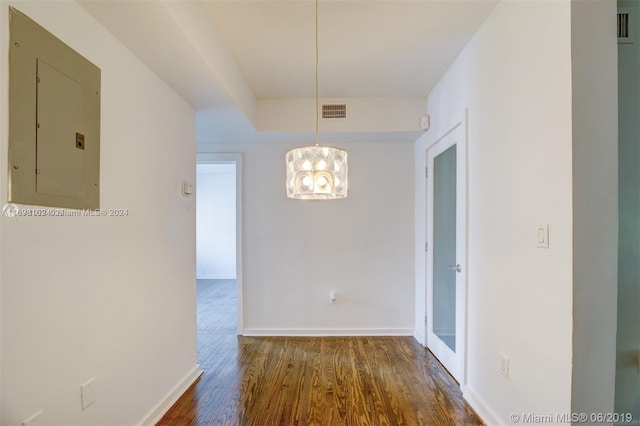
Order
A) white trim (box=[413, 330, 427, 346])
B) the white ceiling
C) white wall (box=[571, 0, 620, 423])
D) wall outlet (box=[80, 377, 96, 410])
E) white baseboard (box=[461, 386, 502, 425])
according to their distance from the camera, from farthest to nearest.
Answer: white trim (box=[413, 330, 427, 346]) → white baseboard (box=[461, 386, 502, 425]) → the white ceiling → wall outlet (box=[80, 377, 96, 410]) → white wall (box=[571, 0, 620, 423])

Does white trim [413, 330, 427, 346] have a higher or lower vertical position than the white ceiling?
lower

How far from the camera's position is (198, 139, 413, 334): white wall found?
12.2ft

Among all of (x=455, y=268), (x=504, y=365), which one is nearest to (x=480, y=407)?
(x=504, y=365)

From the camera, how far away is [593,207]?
4.41ft

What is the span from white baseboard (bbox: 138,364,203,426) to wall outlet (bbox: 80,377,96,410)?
529 mm

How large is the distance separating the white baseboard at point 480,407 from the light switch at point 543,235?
1.18 meters

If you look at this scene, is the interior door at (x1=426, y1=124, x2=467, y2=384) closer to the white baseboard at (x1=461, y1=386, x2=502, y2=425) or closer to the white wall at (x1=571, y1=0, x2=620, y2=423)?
the white baseboard at (x1=461, y1=386, x2=502, y2=425)

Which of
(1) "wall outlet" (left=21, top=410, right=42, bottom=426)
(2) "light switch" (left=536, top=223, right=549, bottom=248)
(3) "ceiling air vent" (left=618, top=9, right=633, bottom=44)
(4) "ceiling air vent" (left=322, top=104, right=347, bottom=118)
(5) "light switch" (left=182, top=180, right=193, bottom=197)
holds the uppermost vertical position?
(4) "ceiling air vent" (left=322, top=104, right=347, bottom=118)

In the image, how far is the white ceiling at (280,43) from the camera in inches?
65.2

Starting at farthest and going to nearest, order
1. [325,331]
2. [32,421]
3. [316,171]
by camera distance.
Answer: [325,331]
[316,171]
[32,421]

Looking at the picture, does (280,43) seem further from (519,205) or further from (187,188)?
(519,205)

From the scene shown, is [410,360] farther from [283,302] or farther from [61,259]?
[61,259]

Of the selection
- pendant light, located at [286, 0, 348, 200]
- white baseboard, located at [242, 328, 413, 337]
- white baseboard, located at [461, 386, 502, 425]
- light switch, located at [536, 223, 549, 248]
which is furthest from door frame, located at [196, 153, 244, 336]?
light switch, located at [536, 223, 549, 248]

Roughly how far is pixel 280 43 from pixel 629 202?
235 cm
